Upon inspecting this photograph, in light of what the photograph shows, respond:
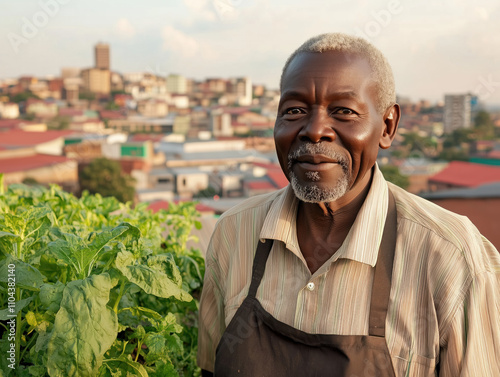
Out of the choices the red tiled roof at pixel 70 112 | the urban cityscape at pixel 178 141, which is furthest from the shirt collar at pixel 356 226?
the red tiled roof at pixel 70 112

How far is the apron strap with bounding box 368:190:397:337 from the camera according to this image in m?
1.17

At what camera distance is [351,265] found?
49.2 inches

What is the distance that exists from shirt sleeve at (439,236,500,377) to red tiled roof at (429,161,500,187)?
19501 millimetres

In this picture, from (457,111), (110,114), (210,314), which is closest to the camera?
(210,314)

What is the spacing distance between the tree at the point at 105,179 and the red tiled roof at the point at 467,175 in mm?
20285

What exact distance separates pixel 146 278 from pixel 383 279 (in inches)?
20.4

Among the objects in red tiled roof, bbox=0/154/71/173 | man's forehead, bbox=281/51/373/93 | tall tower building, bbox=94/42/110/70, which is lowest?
red tiled roof, bbox=0/154/71/173

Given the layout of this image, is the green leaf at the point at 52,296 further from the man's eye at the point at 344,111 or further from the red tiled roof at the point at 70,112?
the red tiled roof at the point at 70,112

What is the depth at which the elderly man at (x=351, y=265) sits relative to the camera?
114 centimetres

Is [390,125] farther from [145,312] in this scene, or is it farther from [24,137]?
[24,137]

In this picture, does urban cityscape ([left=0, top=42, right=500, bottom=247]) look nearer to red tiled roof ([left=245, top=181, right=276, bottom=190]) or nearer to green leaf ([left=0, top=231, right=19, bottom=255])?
red tiled roof ([left=245, top=181, right=276, bottom=190])

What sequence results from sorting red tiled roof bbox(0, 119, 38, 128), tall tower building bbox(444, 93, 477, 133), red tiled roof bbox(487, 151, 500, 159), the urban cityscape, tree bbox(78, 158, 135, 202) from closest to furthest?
red tiled roof bbox(487, 151, 500, 159), the urban cityscape, tall tower building bbox(444, 93, 477, 133), tree bbox(78, 158, 135, 202), red tiled roof bbox(0, 119, 38, 128)

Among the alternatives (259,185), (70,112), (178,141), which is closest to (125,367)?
(259,185)

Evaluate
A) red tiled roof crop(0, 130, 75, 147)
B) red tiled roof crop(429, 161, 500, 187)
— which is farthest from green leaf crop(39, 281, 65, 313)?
red tiled roof crop(0, 130, 75, 147)
